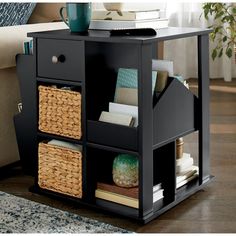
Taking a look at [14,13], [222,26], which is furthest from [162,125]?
[222,26]

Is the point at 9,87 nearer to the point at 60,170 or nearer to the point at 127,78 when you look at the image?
the point at 60,170

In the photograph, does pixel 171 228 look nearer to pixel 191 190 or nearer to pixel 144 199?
pixel 144 199

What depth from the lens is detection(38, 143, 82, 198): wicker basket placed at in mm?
1815

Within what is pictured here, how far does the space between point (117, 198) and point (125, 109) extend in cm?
30

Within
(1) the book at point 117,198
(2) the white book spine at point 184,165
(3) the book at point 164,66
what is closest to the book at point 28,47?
(3) the book at point 164,66

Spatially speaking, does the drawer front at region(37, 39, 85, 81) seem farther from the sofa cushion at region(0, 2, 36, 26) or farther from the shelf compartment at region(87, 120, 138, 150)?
the sofa cushion at region(0, 2, 36, 26)

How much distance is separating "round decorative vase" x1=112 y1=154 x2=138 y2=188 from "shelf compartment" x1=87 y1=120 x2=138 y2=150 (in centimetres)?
8

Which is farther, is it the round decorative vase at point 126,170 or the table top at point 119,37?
the round decorative vase at point 126,170

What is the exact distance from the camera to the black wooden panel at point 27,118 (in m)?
2.01

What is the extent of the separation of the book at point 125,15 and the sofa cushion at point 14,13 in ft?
1.60

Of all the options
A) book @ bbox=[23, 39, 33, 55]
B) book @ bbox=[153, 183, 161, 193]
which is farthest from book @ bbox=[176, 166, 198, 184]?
book @ bbox=[23, 39, 33, 55]

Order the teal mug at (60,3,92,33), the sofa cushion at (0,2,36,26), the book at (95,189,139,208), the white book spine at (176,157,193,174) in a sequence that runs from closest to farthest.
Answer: the book at (95,189,139,208)
the teal mug at (60,3,92,33)
the white book spine at (176,157,193,174)
the sofa cushion at (0,2,36,26)

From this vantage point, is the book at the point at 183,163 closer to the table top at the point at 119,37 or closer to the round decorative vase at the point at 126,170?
the round decorative vase at the point at 126,170

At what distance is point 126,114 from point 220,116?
4.85 ft
